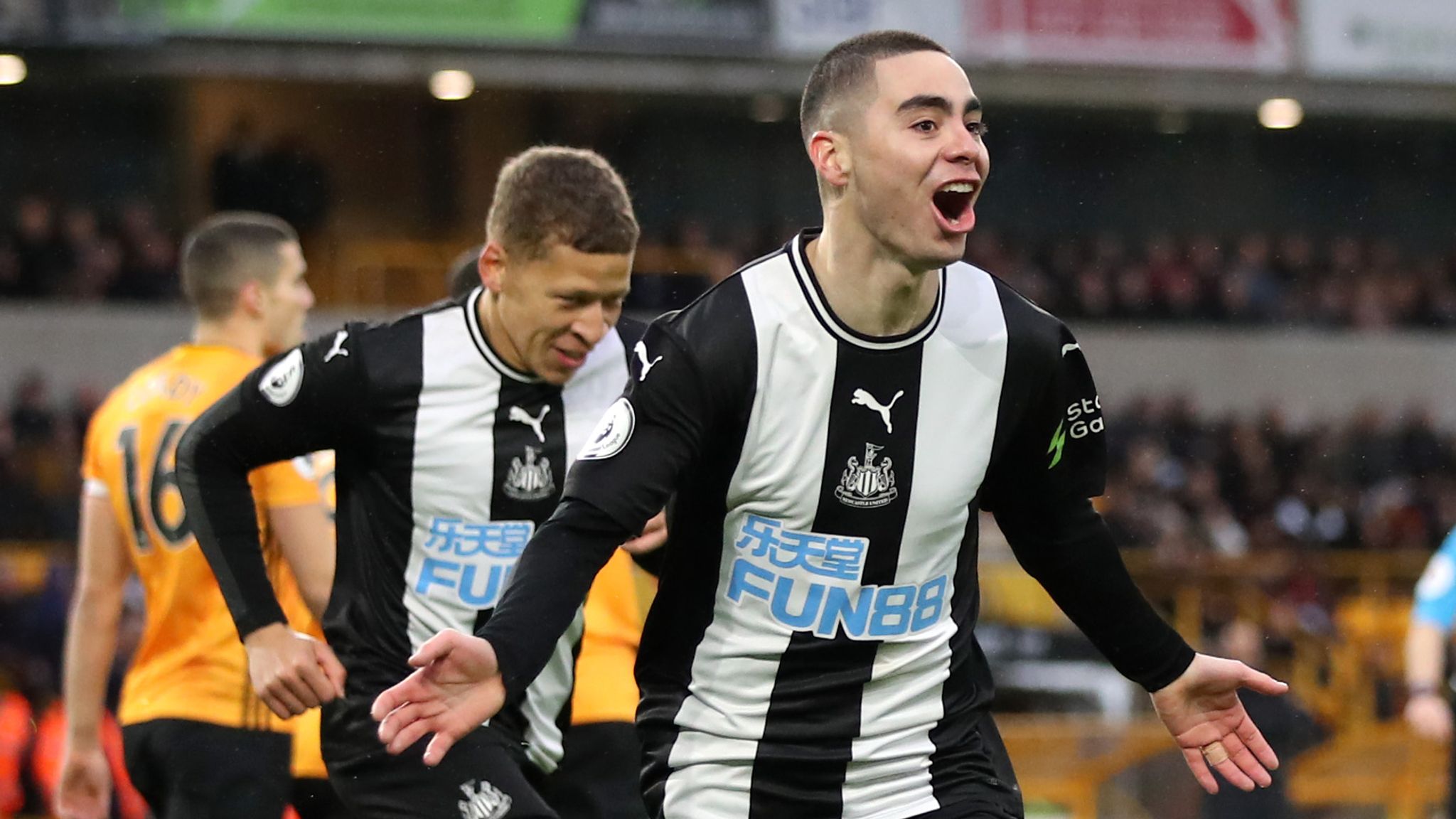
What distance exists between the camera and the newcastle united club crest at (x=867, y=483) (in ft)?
11.1

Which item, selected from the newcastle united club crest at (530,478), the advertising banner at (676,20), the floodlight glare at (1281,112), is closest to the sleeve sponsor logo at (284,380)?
the newcastle united club crest at (530,478)

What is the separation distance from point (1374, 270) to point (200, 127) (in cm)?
1310

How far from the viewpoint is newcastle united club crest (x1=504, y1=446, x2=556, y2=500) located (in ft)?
13.6

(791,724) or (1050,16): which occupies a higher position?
(1050,16)

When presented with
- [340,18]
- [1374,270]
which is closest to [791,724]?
[340,18]

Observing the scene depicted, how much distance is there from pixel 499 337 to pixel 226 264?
4.81ft

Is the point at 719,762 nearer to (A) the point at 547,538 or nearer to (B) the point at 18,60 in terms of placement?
(A) the point at 547,538

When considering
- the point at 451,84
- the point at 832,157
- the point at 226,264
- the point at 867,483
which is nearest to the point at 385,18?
the point at 451,84

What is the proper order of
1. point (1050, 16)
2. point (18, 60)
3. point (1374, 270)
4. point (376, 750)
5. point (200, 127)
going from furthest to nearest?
point (1374, 270), point (200, 127), point (1050, 16), point (18, 60), point (376, 750)

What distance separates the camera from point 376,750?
13.4 ft

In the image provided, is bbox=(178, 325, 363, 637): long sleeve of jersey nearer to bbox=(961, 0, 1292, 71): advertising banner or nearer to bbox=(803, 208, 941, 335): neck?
bbox=(803, 208, 941, 335): neck

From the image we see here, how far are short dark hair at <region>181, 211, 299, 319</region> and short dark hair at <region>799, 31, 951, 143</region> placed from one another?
2328mm

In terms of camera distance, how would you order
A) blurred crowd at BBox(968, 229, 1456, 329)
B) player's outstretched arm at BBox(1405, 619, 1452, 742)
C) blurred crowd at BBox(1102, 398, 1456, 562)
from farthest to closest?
blurred crowd at BBox(968, 229, 1456, 329) < blurred crowd at BBox(1102, 398, 1456, 562) < player's outstretched arm at BBox(1405, 619, 1452, 742)

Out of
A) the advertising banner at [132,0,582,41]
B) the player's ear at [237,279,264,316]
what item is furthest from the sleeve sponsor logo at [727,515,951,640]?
the advertising banner at [132,0,582,41]
